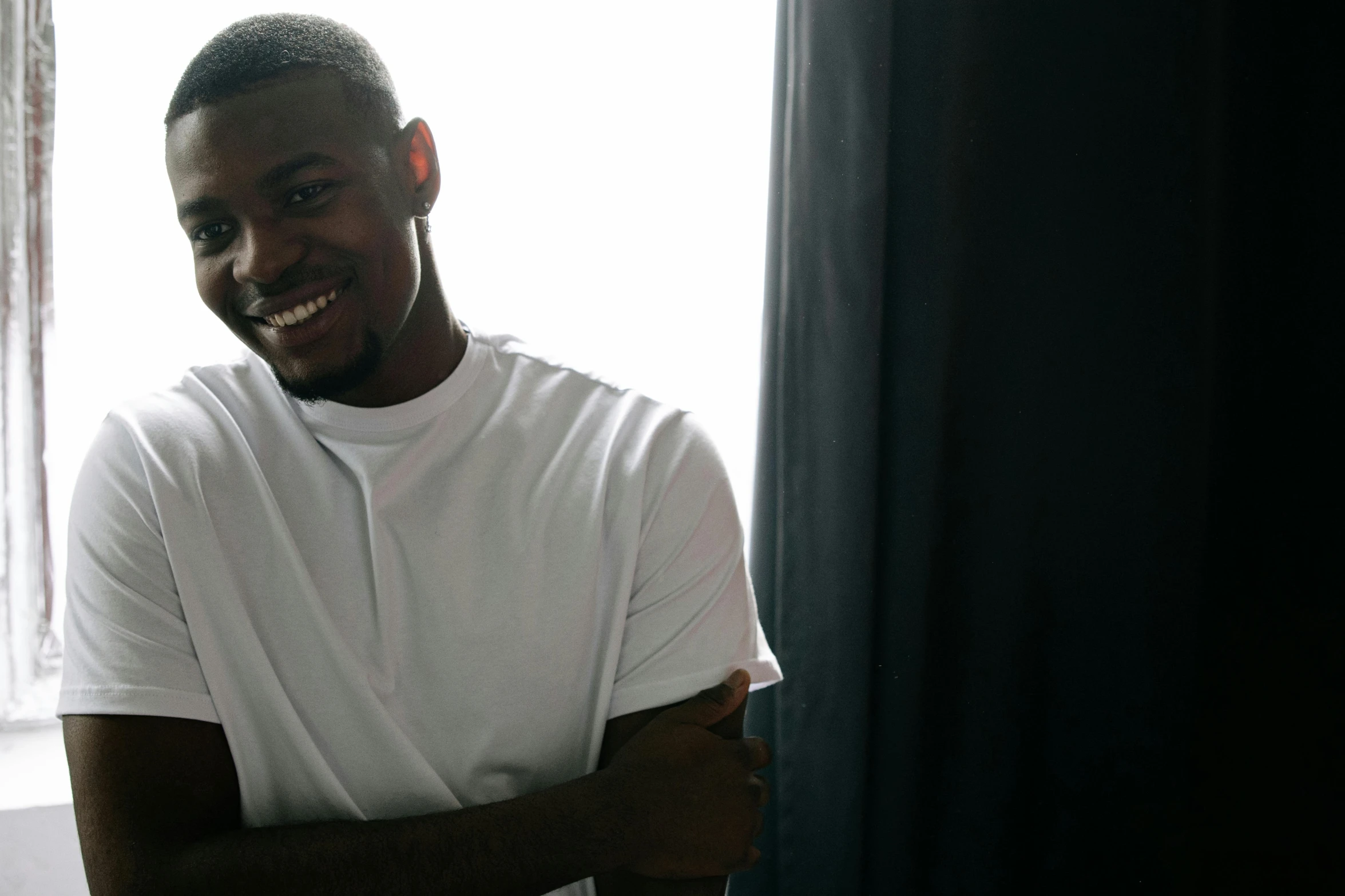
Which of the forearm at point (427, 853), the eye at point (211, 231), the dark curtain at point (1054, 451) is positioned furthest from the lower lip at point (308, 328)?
the dark curtain at point (1054, 451)

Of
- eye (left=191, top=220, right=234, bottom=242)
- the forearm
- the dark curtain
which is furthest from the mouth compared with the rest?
the dark curtain

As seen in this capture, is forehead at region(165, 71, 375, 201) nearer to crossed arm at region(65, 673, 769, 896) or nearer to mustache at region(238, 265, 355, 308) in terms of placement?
mustache at region(238, 265, 355, 308)

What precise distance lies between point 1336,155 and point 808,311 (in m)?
0.82

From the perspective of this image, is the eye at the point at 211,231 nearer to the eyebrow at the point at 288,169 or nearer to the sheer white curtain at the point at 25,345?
the eyebrow at the point at 288,169

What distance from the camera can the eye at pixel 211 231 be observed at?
101 cm

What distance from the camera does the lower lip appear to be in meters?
1.01

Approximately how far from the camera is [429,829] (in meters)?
0.89

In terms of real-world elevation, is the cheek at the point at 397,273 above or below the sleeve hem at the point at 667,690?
above

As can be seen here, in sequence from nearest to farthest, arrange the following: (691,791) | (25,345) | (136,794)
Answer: (136,794)
(691,791)
(25,345)

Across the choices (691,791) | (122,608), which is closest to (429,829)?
(691,791)

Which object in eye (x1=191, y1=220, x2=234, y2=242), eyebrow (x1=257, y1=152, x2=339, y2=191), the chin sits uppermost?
eyebrow (x1=257, y1=152, x2=339, y2=191)

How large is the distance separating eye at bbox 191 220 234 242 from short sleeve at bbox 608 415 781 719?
1.66ft

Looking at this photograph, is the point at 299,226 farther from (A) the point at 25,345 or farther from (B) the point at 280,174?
(A) the point at 25,345

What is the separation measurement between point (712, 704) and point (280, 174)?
688 mm
